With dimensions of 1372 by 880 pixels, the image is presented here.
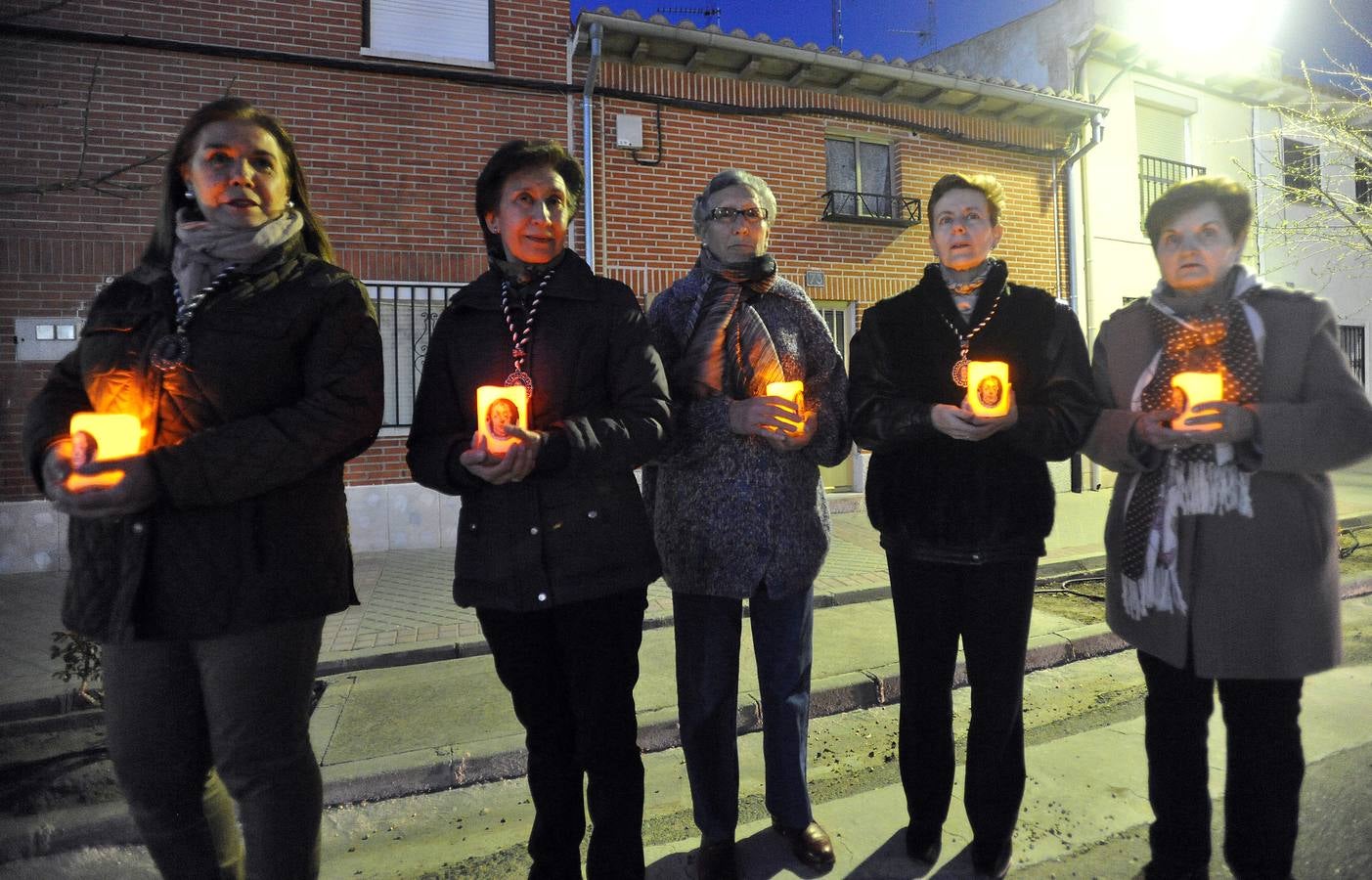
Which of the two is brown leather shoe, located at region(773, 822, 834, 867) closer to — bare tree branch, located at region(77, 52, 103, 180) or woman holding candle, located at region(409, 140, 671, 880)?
woman holding candle, located at region(409, 140, 671, 880)

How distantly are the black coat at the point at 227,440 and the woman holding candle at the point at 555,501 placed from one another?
0.28 meters

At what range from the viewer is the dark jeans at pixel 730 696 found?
2.29 metres

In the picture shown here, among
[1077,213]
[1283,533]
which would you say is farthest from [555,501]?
[1077,213]

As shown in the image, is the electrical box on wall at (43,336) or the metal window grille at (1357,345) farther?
the metal window grille at (1357,345)

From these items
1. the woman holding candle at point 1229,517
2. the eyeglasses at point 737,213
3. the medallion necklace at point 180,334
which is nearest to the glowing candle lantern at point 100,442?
the medallion necklace at point 180,334

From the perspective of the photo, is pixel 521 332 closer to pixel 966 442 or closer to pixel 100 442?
pixel 100 442

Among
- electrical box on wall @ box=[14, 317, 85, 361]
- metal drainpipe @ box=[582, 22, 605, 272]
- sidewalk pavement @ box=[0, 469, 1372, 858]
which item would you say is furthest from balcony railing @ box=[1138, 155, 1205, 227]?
electrical box on wall @ box=[14, 317, 85, 361]

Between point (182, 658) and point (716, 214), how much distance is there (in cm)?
183

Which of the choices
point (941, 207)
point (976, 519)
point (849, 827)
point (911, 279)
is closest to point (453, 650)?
point (849, 827)

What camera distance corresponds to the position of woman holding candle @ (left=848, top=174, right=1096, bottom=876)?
2180 millimetres

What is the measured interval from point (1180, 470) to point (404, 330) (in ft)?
23.2

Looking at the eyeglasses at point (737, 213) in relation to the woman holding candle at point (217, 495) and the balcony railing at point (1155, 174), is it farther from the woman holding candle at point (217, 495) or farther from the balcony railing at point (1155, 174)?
the balcony railing at point (1155, 174)

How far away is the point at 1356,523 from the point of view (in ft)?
27.5

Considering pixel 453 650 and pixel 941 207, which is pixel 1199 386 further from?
pixel 453 650
